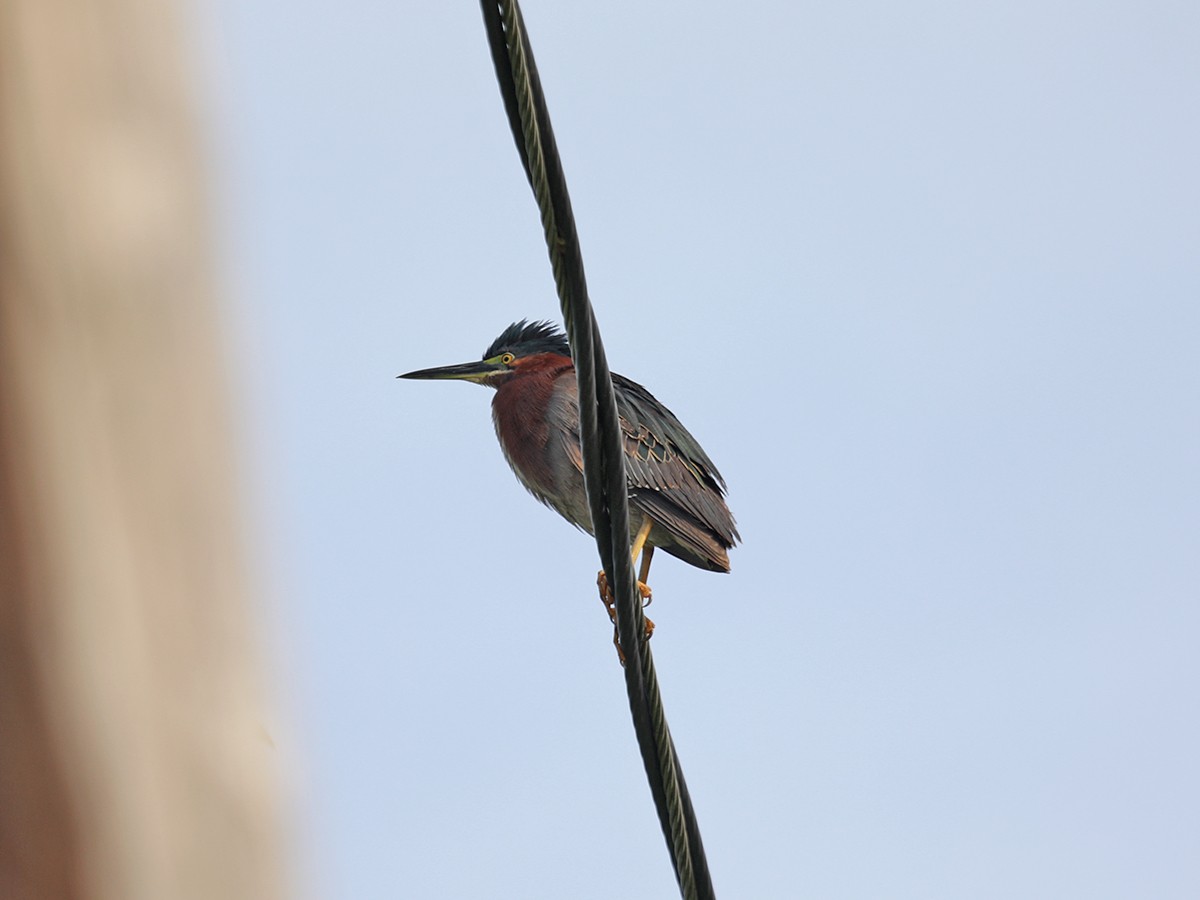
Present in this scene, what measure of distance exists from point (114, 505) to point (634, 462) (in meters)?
5.11

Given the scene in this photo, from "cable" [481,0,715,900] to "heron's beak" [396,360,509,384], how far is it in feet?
12.6

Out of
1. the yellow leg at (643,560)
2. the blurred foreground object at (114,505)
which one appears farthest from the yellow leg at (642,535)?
the blurred foreground object at (114,505)

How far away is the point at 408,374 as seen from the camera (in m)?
6.86

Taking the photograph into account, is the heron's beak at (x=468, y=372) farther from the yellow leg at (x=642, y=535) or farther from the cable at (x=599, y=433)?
the cable at (x=599, y=433)

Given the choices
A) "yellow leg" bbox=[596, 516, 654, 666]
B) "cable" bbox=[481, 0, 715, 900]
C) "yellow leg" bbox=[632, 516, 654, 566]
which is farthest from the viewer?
"yellow leg" bbox=[632, 516, 654, 566]

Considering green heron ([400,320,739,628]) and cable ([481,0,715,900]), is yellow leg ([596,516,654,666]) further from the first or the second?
cable ([481,0,715,900])

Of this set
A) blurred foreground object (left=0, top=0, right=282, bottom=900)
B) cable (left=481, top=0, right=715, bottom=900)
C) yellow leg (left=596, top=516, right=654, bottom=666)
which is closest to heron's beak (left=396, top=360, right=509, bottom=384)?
yellow leg (left=596, top=516, right=654, bottom=666)

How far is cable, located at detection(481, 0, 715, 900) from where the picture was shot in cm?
251

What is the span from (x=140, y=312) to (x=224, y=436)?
0.13 metres

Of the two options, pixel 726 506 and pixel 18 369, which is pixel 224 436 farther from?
pixel 726 506

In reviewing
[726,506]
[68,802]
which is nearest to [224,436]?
[68,802]

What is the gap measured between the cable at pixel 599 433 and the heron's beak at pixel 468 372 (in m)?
3.84

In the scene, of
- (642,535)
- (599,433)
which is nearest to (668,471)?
(642,535)

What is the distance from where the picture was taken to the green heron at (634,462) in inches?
249
